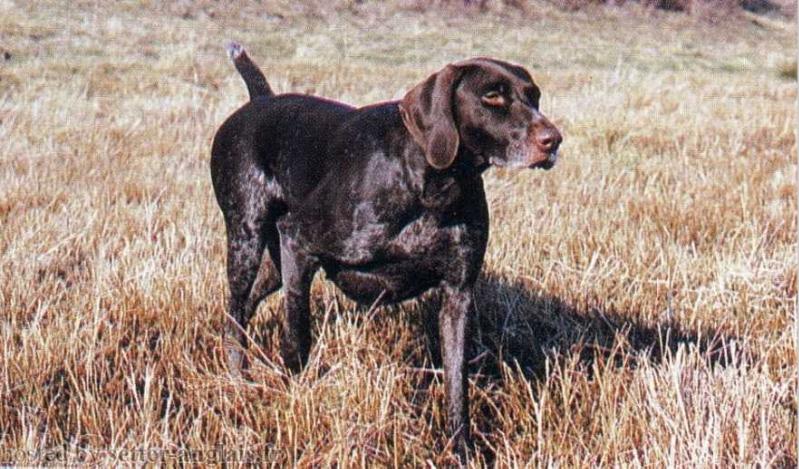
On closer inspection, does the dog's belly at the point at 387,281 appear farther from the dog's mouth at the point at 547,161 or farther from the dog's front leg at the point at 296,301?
the dog's mouth at the point at 547,161

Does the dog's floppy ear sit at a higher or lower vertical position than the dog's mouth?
higher

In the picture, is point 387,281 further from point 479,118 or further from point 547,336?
point 547,336

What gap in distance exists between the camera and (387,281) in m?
2.89

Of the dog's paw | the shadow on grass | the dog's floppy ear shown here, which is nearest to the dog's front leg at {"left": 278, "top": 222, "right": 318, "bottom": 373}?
the shadow on grass

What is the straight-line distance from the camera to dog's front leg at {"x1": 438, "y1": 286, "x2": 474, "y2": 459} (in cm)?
279

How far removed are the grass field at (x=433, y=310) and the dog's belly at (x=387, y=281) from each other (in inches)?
7.8

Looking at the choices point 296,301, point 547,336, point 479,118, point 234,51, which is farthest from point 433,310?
point 234,51

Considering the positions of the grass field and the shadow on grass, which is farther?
the shadow on grass

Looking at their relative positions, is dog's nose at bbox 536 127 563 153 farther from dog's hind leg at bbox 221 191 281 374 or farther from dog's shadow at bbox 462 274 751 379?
dog's hind leg at bbox 221 191 281 374

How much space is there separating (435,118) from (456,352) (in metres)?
0.71

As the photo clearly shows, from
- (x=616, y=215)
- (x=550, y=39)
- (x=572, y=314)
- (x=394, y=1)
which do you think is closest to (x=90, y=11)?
(x=394, y=1)

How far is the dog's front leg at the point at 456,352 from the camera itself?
279cm

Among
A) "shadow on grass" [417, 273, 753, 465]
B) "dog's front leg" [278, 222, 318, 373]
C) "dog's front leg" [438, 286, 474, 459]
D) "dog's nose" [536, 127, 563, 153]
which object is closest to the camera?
"dog's nose" [536, 127, 563, 153]

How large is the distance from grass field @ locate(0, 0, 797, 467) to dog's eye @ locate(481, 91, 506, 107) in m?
0.82
